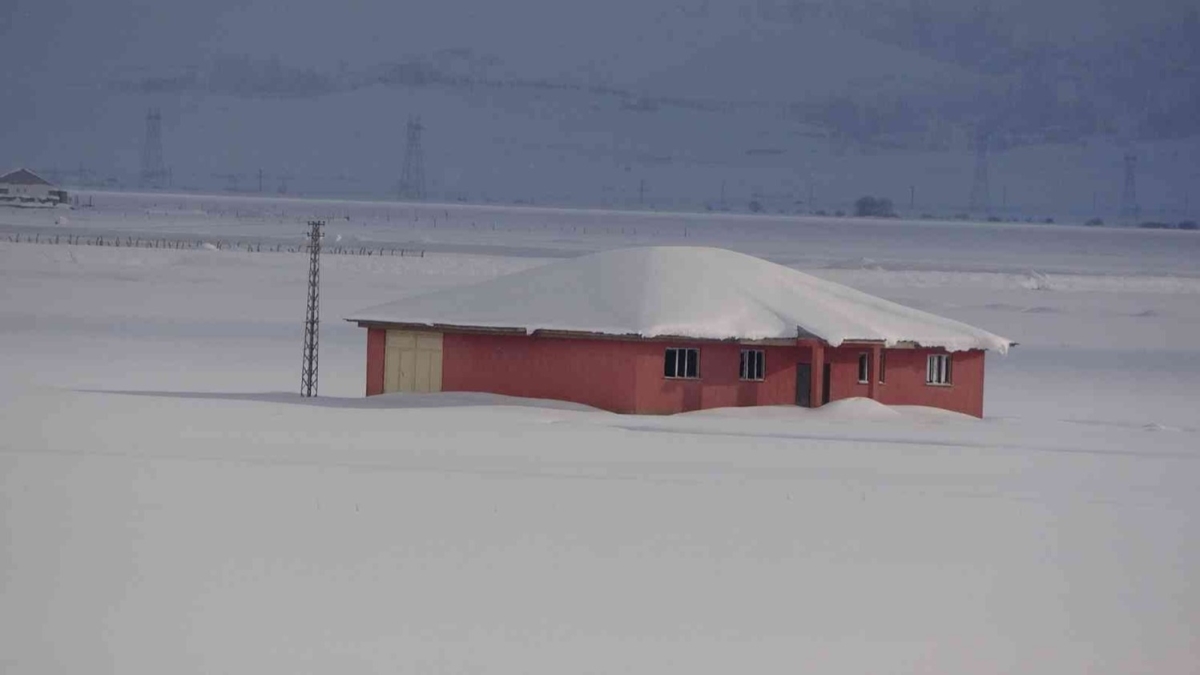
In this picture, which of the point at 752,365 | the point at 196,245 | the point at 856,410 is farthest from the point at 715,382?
the point at 196,245

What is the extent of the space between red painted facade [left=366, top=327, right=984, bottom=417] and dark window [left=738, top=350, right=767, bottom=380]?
0.13m

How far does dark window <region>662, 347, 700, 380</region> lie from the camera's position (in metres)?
37.6

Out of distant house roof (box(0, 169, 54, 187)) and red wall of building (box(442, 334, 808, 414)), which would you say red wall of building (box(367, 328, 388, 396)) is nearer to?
red wall of building (box(442, 334, 808, 414))

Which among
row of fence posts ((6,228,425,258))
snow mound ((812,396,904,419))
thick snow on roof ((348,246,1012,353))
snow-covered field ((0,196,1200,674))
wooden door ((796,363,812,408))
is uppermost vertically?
row of fence posts ((6,228,425,258))

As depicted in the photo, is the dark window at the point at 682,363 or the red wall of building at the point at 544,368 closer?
the red wall of building at the point at 544,368

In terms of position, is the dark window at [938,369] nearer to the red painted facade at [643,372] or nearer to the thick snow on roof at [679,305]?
the red painted facade at [643,372]

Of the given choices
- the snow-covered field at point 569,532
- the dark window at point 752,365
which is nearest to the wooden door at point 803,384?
the dark window at point 752,365

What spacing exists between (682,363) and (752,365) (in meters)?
1.45

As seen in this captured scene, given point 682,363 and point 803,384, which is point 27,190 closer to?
point 803,384

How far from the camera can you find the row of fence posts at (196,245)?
328 feet

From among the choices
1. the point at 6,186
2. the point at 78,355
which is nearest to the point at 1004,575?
the point at 78,355

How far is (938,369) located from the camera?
1574 inches

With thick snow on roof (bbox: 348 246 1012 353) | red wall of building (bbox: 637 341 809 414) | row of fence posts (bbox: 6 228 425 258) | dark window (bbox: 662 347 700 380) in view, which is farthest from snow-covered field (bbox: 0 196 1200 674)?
row of fence posts (bbox: 6 228 425 258)

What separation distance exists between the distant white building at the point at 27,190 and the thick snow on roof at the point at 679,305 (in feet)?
451
